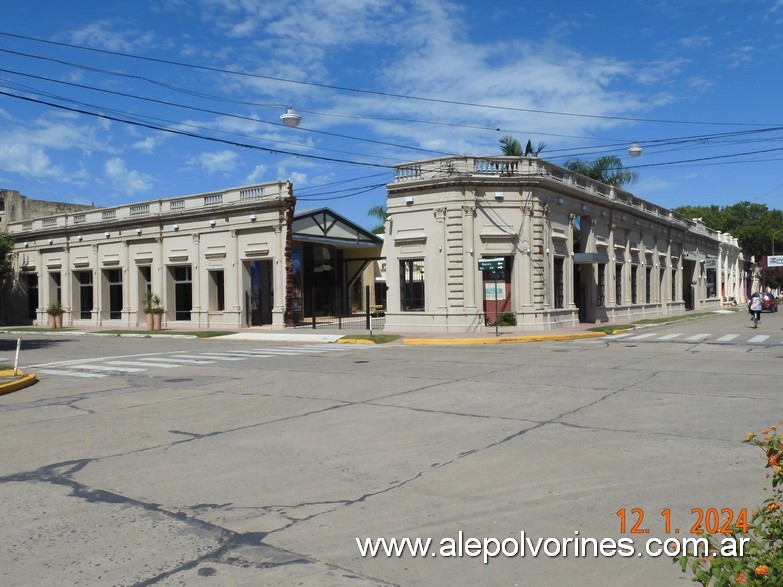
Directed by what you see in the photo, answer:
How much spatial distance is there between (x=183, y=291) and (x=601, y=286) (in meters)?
24.1

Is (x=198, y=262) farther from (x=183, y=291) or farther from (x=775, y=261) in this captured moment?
(x=775, y=261)

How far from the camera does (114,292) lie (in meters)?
43.4

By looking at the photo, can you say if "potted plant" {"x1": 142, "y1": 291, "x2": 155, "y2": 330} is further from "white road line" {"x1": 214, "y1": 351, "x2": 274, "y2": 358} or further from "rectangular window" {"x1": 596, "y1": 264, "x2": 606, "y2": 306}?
"rectangular window" {"x1": 596, "y1": 264, "x2": 606, "y2": 306}

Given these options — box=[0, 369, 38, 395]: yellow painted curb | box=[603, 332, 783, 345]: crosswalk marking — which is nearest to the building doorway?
box=[603, 332, 783, 345]: crosswalk marking

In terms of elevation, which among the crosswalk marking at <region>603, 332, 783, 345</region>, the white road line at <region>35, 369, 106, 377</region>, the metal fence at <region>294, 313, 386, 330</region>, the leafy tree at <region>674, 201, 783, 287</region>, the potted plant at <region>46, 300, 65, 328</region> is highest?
the leafy tree at <region>674, 201, 783, 287</region>

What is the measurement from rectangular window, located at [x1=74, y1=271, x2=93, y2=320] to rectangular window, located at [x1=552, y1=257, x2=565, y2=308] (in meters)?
31.3

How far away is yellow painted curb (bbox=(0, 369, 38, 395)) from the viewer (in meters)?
13.8

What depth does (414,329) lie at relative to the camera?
2992cm

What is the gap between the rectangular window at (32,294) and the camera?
48.6 m

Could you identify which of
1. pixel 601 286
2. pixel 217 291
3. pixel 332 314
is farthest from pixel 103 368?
pixel 601 286

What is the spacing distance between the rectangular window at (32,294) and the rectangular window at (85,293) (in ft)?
17.7

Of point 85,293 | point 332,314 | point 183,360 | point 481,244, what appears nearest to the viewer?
point 183,360

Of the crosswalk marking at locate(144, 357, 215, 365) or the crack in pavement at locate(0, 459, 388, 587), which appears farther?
the crosswalk marking at locate(144, 357, 215, 365)

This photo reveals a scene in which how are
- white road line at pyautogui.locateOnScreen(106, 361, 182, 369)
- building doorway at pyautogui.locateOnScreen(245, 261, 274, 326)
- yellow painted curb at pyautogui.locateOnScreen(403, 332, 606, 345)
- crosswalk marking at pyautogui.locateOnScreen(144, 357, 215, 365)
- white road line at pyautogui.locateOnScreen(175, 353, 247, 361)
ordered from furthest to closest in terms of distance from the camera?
building doorway at pyautogui.locateOnScreen(245, 261, 274, 326), yellow painted curb at pyautogui.locateOnScreen(403, 332, 606, 345), white road line at pyautogui.locateOnScreen(175, 353, 247, 361), crosswalk marking at pyautogui.locateOnScreen(144, 357, 215, 365), white road line at pyautogui.locateOnScreen(106, 361, 182, 369)
